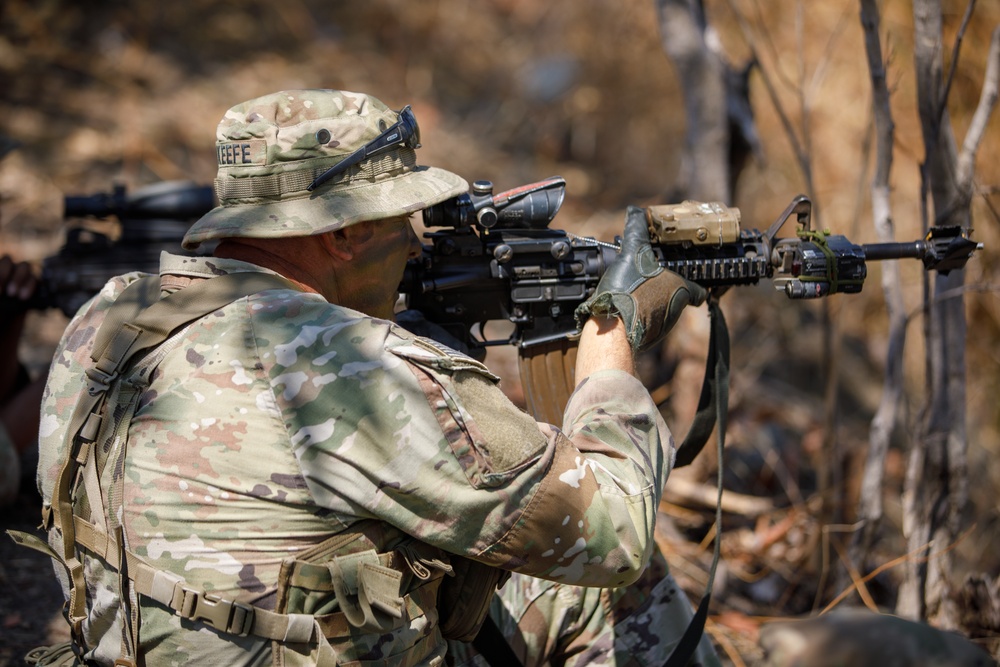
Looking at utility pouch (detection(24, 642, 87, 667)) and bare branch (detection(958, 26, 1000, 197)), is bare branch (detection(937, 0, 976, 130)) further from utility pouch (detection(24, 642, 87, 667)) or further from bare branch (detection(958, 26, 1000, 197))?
utility pouch (detection(24, 642, 87, 667))

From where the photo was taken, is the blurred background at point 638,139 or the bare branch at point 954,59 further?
the blurred background at point 638,139

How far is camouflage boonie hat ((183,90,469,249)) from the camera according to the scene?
195 cm

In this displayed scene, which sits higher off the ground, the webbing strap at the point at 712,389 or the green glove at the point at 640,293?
Result: the green glove at the point at 640,293

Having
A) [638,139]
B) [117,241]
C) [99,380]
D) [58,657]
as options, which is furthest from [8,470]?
[638,139]

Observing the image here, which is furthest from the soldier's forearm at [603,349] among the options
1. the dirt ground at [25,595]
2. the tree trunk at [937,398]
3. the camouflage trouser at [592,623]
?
the dirt ground at [25,595]

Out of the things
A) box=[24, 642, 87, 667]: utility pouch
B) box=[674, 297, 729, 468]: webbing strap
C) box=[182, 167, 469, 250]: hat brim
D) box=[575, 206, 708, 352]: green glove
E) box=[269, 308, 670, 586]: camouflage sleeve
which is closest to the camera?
box=[269, 308, 670, 586]: camouflage sleeve

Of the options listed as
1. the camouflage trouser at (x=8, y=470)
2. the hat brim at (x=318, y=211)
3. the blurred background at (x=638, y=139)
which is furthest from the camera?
the blurred background at (x=638, y=139)

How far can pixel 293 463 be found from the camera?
1.68 metres

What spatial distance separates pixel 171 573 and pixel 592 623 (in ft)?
4.06

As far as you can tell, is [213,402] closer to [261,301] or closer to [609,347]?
[261,301]

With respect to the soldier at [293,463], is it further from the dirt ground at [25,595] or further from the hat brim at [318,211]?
the dirt ground at [25,595]

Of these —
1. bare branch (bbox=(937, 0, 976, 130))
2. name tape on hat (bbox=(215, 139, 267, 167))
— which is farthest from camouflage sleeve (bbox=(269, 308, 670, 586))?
bare branch (bbox=(937, 0, 976, 130))

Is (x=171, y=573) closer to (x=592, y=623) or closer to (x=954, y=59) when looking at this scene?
(x=592, y=623)

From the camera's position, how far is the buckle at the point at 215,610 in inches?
66.0
